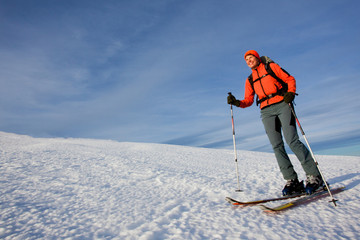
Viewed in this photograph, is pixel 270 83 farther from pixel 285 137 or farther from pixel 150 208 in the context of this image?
pixel 150 208

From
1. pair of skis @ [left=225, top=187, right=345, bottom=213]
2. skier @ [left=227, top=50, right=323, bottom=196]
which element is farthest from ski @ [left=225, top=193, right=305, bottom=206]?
skier @ [left=227, top=50, right=323, bottom=196]

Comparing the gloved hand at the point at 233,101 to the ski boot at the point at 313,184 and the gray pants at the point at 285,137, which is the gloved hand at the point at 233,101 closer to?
the gray pants at the point at 285,137

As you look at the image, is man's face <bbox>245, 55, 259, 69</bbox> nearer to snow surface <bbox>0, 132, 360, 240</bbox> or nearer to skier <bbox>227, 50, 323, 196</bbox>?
skier <bbox>227, 50, 323, 196</bbox>

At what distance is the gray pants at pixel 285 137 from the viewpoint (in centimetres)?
352

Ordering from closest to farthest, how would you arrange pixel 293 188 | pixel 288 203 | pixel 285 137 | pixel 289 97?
pixel 288 203 → pixel 289 97 → pixel 293 188 → pixel 285 137

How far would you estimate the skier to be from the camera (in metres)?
3.50

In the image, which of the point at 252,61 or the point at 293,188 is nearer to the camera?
the point at 293,188

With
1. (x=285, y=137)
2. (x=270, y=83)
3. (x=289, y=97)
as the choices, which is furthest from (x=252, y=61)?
(x=285, y=137)

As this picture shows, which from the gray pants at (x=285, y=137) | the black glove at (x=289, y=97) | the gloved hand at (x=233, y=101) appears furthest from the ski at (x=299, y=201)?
the gloved hand at (x=233, y=101)

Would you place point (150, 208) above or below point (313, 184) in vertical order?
below

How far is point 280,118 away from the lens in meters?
3.72

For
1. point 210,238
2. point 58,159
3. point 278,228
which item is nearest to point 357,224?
point 278,228

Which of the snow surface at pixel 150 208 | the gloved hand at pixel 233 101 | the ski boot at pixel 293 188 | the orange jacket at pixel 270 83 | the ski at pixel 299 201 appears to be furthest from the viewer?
the gloved hand at pixel 233 101

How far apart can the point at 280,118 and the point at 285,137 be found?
364 millimetres
